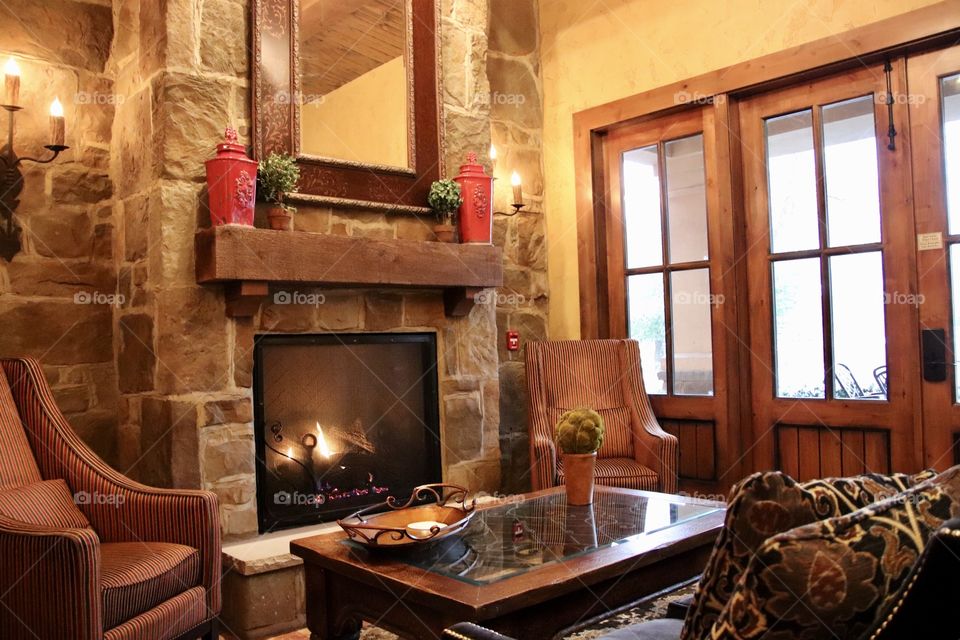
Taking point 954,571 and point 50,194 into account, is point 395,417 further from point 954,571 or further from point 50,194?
point 954,571

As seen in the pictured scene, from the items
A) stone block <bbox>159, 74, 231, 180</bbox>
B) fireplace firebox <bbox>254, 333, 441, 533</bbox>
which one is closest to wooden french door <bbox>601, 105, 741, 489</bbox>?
fireplace firebox <bbox>254, 333, 441, 533</bbox>

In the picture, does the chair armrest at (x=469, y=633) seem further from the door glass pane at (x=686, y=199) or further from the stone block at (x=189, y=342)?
the door glass pane at (x=686, y=199)

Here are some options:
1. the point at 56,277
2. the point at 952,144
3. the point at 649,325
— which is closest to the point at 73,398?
the point at 56,277

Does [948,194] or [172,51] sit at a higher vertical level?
[172,51]

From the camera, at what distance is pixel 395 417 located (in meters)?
3.48

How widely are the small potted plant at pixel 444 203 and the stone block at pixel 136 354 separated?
4.22ft

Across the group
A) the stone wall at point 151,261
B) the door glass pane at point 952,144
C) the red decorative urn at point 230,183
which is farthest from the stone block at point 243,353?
the door glass pane at point 952,144

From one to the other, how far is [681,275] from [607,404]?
2.53 ft

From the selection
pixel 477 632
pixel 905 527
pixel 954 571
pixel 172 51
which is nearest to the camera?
pixel 954 571

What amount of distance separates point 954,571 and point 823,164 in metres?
3.06

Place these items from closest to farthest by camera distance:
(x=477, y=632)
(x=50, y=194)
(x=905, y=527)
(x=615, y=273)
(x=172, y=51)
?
1. (x=905, y=527)
2. (x=477, y=632)
3. (x=172, y=51)
4. (x=50, y=194)
5. (x=615, y=273)

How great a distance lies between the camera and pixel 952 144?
309 centimetres

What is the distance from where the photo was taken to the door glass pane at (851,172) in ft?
10.9

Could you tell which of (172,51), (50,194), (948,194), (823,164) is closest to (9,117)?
→ (50,194)
